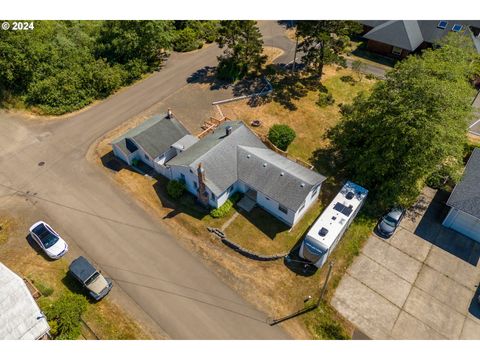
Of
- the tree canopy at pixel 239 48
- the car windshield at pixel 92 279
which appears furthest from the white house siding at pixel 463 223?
the tree canopy at pixel 239 48

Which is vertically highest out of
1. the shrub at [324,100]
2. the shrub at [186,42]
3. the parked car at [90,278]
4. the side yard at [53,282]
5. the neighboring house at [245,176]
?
the shrub at [186,42]

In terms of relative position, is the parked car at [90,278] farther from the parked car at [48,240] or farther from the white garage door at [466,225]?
the white garage door at [466,225]

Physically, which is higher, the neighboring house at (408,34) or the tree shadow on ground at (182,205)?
the neighboring house at (408,34)

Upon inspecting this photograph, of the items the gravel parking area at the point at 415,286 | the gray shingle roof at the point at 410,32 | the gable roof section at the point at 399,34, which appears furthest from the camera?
the gray shingle roof at the point at 410,32

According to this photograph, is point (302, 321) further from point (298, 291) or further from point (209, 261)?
point (209, 261)

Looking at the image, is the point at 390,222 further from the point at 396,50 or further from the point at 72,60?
the point at 72,60
